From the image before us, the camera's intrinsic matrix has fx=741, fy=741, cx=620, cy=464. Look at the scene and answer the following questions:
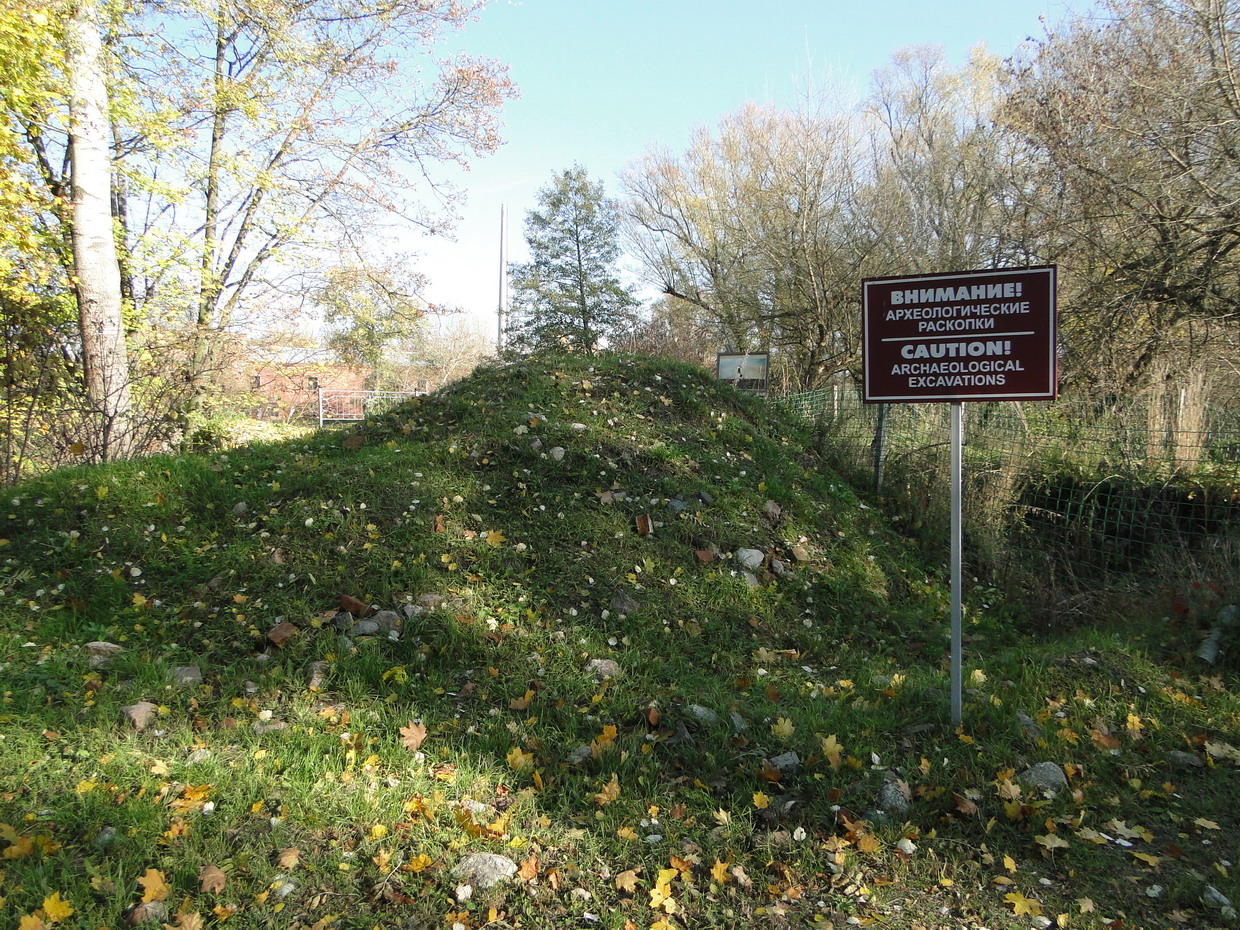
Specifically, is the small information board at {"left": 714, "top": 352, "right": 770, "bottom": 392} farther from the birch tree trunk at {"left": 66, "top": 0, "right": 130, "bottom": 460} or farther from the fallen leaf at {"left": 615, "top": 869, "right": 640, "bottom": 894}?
the fallen leaf at {"left": 615, "top": 869, "right": 640, "bottom": 894}

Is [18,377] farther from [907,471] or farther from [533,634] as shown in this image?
[907,471]

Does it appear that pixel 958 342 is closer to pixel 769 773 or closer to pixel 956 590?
pixel 956 590

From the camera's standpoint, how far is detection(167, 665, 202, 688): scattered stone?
12.3ft

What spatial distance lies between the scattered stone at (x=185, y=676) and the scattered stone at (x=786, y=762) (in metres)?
2.89

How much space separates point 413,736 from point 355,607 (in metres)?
1.27

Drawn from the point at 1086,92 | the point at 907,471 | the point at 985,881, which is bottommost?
the point at 985,881

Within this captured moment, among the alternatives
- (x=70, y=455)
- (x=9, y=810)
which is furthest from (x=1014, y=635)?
(x=70, y=455)

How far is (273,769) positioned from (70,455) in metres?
6.56

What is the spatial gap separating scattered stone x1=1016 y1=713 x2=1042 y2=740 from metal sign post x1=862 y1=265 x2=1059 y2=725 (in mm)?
295

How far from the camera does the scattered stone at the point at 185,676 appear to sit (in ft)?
12.3

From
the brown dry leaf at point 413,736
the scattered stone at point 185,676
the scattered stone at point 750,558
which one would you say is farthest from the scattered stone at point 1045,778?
the scattered stone at point 185,676

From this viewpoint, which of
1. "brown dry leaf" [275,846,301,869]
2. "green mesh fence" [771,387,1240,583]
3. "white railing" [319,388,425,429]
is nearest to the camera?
"brown dry leaf" [275,846,301,869]

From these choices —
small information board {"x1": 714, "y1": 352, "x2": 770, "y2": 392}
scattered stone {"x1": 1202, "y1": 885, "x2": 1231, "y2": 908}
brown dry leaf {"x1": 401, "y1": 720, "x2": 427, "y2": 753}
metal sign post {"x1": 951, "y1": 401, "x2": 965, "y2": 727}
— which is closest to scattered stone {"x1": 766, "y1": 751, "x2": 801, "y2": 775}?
metal sign post {"x1": 951, "y1": 401, "x2": 965, "y2": 727}

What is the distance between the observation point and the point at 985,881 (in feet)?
9.11
